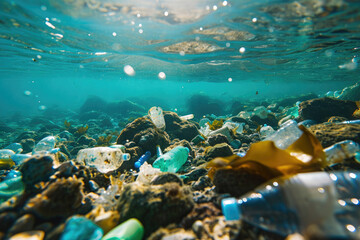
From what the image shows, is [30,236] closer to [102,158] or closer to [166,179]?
[166,179]

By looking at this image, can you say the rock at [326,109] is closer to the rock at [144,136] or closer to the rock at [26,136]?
the rock at [144,136]

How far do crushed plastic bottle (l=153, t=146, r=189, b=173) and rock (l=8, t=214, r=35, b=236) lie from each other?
195cm

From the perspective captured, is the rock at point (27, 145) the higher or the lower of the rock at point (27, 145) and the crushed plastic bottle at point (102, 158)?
the lower

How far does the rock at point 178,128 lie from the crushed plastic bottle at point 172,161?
2.60 m

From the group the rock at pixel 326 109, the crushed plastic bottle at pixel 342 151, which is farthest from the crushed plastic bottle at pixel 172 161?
the rock at pixel 326 109

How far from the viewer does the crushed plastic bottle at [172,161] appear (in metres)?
3.15

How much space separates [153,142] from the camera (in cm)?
436

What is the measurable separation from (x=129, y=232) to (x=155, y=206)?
0.28m

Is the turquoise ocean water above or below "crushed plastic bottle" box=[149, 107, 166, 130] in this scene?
above

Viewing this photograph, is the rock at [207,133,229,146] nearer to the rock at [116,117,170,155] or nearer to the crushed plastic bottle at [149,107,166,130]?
the rock at [116,117,170,155]

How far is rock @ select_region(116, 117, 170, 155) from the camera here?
14.0ft

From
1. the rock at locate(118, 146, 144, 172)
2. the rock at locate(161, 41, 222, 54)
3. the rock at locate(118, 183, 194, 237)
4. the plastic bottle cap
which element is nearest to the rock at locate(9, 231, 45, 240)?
the rock at locate(118, 183, 194, 237)

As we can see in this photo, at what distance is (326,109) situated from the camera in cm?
522

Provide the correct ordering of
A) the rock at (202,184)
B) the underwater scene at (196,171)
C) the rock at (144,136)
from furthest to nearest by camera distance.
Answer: the rock at (144,136) → the rock at (202,184) → the underwater scene at (196,171)
